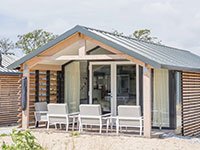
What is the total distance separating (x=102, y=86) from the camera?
1190 centimetres

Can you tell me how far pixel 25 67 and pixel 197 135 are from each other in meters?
6.53

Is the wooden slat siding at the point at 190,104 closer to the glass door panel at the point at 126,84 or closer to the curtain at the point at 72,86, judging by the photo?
the glass door panel at the point at 126,84

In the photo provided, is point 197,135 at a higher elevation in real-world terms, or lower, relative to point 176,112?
lower

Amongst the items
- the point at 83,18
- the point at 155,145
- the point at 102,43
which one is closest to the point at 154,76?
the point at 102,43

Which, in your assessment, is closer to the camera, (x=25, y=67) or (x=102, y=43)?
(x=102, y=43)

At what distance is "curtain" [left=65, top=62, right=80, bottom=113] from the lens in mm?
12727

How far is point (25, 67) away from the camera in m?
10.9

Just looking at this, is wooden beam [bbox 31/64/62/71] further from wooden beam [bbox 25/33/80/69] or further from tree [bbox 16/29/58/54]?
tree [bbox 16/29/58/54]

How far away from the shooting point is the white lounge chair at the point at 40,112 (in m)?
11.2

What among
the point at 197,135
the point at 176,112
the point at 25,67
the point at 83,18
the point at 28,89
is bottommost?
the point at 197,135

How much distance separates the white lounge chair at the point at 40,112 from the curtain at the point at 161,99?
3686mm

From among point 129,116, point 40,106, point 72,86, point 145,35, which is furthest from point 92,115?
point 145,35

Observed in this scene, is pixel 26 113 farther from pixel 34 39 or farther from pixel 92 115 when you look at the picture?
pixel 34 39

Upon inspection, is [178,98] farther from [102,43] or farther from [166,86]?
[102,43]
